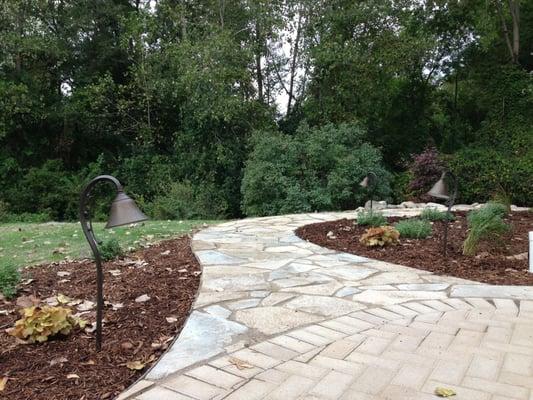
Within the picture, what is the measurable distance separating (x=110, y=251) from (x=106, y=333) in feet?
6.22

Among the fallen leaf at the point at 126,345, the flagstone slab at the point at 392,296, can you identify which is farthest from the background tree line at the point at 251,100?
the fallen leaf at the point at 126,345

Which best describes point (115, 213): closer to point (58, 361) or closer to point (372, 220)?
point (58, 361)

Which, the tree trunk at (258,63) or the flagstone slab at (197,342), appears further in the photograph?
the tree trunk at (258,63)

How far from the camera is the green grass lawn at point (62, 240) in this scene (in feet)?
15.2

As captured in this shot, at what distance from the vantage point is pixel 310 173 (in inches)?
384

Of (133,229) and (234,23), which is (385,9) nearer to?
(234,23)

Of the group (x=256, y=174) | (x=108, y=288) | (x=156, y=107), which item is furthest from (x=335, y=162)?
(x=108, y=288)

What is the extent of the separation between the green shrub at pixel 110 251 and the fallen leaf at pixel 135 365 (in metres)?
2.21

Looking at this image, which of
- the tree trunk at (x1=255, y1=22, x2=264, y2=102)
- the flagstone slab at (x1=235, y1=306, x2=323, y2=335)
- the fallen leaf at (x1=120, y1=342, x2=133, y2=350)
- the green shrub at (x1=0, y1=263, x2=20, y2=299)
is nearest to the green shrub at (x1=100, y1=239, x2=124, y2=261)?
the green shrub at (x1=0, y1=263, x2=20, y2=299)

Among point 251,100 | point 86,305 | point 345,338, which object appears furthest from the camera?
point 251,100

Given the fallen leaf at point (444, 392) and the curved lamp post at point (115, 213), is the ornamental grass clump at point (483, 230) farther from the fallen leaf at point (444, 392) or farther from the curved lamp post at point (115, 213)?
the curved lamp post at point (115, 213)

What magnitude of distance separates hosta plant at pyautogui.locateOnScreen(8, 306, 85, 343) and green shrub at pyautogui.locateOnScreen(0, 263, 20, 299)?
0.88m

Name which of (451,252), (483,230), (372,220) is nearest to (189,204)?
(372,220)

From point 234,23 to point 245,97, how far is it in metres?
1.89
